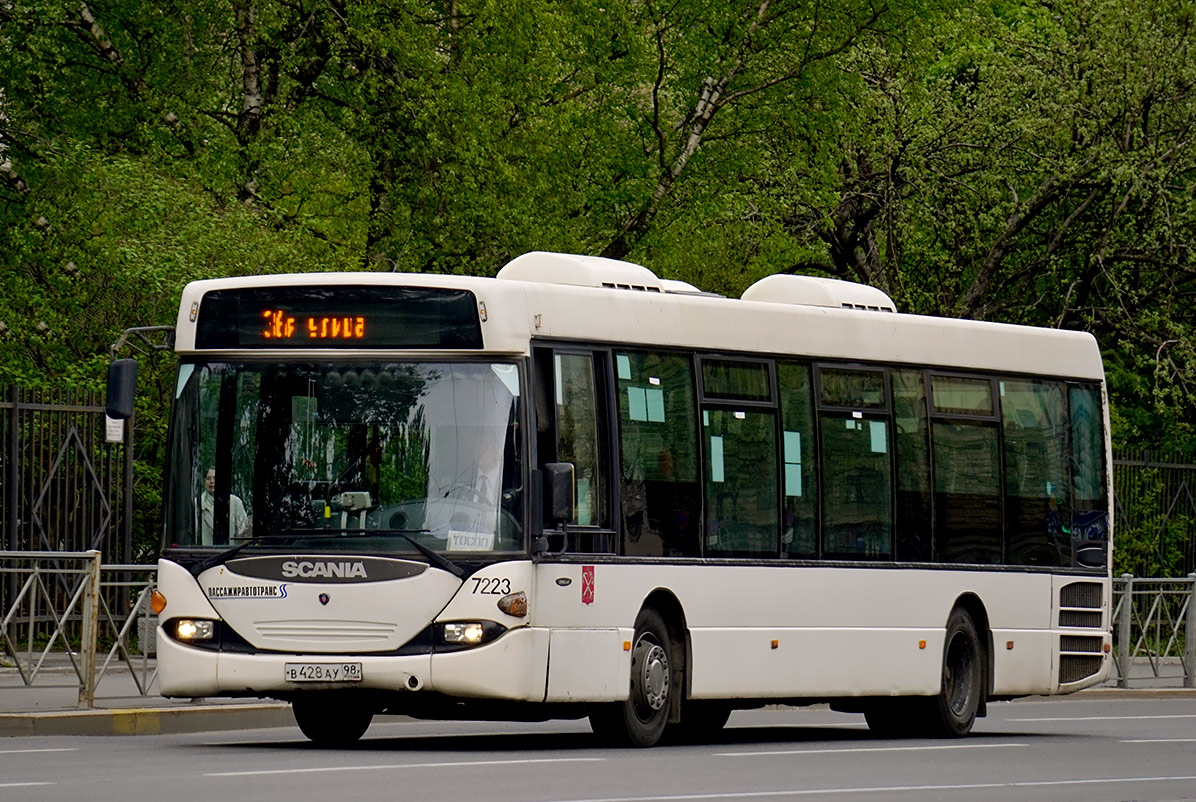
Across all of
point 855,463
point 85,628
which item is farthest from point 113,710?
point 855,463

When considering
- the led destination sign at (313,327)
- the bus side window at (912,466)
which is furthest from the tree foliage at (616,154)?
the led destination sign at (313,327)

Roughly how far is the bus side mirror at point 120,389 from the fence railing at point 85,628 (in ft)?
11.0

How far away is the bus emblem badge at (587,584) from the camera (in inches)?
573

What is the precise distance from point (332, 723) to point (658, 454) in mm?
2859

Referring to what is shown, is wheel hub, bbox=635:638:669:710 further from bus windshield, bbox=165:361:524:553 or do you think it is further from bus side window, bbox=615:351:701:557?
bus windshield, bbox=165:361:524:553

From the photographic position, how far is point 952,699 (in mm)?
18188

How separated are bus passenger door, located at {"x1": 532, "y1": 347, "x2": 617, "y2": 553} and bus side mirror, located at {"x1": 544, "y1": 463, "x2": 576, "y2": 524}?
244mm

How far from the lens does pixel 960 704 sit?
18.3 m

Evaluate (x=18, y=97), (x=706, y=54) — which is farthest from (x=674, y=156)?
(x=18, y=97)

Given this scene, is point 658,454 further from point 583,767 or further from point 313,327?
point 583,767

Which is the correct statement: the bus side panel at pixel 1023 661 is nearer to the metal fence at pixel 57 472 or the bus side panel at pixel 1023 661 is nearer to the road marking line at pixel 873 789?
the road marking line at pixel 873 789

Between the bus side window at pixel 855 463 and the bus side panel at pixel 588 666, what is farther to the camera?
the bus side window at pixel 855 463

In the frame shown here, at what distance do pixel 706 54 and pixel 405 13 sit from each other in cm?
456

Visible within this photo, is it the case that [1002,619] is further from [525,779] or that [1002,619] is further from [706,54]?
[706,54]
